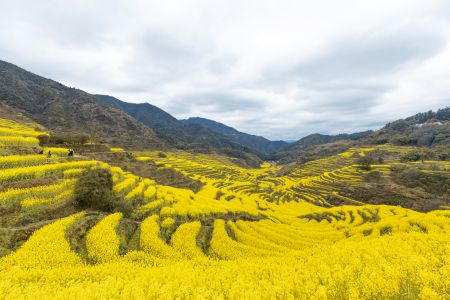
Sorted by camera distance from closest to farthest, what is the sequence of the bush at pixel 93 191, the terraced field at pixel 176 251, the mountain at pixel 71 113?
the terraced field at pixel 176 251
the bush at pixel 93 191
the mountain at pixel 71 113

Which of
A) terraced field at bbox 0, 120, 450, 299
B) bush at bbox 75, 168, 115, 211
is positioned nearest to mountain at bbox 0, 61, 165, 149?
terraced field at bbox 0, 120, 450, 299

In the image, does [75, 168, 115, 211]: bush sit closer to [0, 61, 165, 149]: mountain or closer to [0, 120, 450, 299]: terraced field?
[0, 120, 450, 299]: terraced field

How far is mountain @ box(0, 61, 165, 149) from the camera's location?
504 feet

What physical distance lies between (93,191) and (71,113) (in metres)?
184

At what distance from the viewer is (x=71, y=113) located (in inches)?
6934

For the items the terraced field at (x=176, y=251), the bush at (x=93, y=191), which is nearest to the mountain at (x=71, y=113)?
the terraced field at (x=176, y=251)

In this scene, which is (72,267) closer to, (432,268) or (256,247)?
(256,247)

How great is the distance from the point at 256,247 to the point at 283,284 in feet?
41.3

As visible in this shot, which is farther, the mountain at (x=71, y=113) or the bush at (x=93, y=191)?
the mountain at (x=71, y=113)

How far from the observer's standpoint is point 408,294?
27.6ft

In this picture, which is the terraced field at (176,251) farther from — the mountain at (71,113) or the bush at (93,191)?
the mountain at (71,113)

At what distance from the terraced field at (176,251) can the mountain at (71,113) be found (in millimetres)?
120389

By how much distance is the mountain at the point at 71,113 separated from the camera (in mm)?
153625

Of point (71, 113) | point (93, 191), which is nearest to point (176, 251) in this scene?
point (93, 191)
